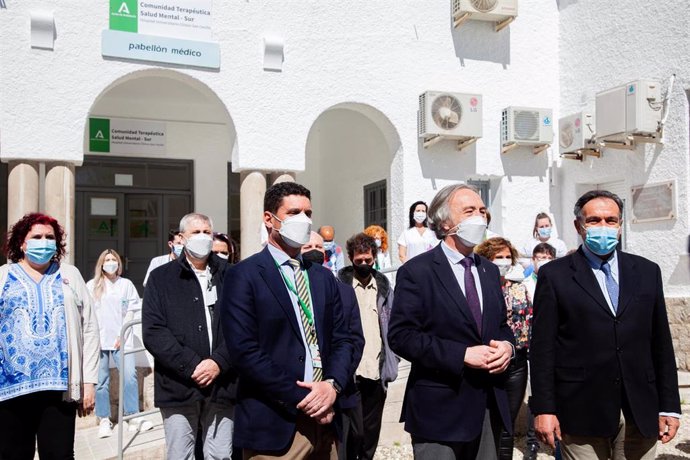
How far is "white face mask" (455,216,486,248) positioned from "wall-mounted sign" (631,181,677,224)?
666 centimetres

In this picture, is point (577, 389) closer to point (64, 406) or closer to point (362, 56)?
point (64, 406)

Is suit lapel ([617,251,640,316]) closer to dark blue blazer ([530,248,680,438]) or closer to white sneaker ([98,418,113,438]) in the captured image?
dark blue blazer ([530,248,680,438])

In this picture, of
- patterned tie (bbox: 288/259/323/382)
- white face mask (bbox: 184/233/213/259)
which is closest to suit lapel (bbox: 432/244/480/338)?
patterned tie (bbox: 288/259/323/382)

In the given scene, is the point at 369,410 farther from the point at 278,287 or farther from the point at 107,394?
the point at 107,394

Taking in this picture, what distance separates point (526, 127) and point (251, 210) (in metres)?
4.27

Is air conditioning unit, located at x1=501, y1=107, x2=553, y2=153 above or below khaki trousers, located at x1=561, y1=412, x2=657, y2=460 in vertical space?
above

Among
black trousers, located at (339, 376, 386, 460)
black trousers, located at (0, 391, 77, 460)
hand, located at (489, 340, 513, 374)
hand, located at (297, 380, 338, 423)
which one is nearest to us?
hand, located at (297, 380, 338, 423)

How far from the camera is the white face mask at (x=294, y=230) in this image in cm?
326

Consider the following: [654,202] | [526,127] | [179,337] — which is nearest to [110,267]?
[179,337]

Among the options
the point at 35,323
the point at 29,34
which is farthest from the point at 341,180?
the point at 35,323

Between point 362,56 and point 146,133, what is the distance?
411 cm

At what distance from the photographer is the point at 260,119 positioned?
934 centimetres

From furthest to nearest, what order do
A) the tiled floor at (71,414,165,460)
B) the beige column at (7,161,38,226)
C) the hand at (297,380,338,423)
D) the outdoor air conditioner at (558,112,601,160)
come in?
the outdoor air conditioner at (558,112,601,160)
the beige column at (7,161,38,226)
the tiled floor at (71,414,165,460)
the hand at (297,380,338,423)

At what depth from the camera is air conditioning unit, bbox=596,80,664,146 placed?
9062 millimetres
